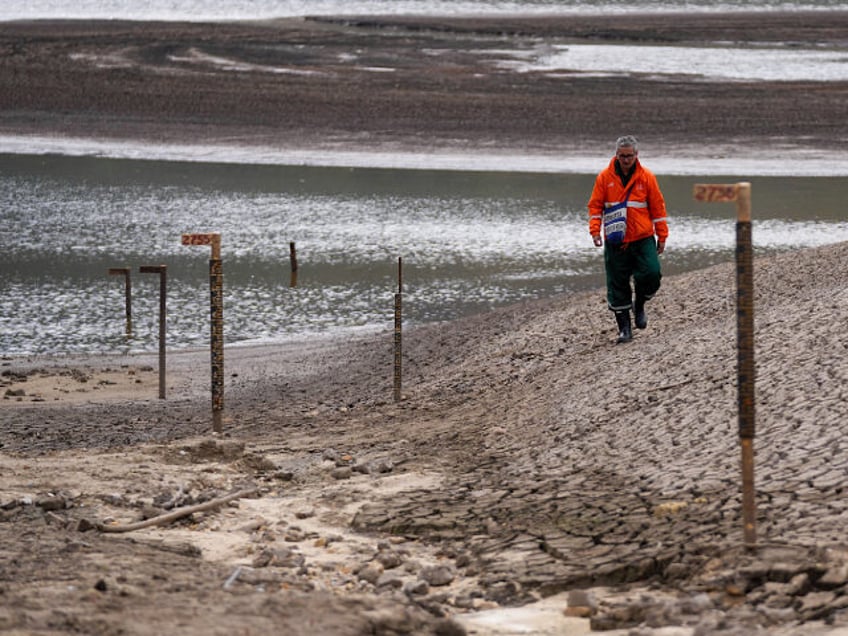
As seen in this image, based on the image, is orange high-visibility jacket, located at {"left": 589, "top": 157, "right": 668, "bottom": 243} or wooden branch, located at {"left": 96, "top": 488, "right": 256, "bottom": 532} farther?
orange high-visibility jacket, located at {"left": 589, "top": 157, "right": 668, "bottom": 243}

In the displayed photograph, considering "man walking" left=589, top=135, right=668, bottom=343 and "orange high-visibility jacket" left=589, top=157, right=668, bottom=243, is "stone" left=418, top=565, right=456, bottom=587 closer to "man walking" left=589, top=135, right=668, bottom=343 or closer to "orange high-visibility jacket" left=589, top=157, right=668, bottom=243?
"man walking" left=589, top=135, right=668, bottom=343

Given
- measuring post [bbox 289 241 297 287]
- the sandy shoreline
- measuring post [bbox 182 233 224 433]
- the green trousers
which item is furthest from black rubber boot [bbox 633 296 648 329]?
measuring post [bbox 289 241 297 287]

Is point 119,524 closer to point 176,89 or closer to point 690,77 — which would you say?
point 176,89

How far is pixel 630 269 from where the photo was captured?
1141cm

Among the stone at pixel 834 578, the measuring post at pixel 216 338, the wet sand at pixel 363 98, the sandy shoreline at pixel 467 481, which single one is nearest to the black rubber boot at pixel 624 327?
the sandy shoreline at pixel 467 481

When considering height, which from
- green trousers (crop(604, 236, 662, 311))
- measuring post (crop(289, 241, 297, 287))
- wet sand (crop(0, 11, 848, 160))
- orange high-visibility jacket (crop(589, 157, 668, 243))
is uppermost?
wet sand (crop(0, 11, 848, 160))

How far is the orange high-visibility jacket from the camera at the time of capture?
10.9 m

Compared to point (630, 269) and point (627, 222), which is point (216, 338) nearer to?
point (627, 222)

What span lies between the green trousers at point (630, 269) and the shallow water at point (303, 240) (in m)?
4.99

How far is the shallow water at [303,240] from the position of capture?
54.6ft

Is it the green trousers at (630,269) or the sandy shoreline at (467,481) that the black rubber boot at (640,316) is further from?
the green trousers at (630,269)

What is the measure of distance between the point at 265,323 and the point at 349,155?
1251 cm

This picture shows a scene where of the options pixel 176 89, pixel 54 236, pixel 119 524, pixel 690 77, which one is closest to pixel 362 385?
pixel 119 524

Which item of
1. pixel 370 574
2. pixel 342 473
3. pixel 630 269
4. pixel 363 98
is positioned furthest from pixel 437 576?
pixel 363 98
